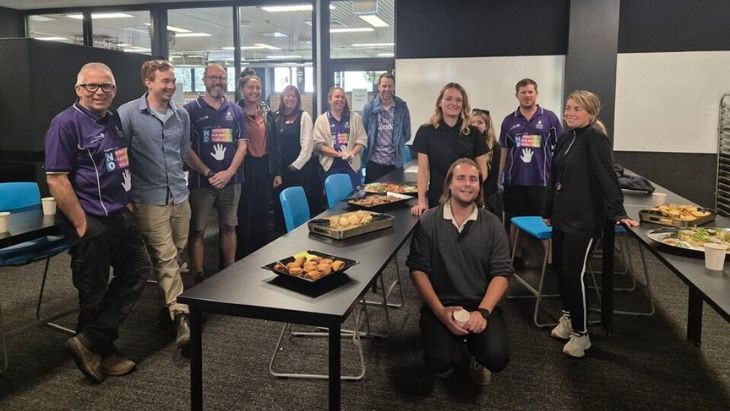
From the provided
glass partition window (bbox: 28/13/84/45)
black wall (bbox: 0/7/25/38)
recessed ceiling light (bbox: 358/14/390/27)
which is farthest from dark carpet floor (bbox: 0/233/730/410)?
black wall (bbox: 0/7/25/38)

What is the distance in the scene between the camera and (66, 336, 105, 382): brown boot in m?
2.44

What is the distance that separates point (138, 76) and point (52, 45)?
984 millimetres

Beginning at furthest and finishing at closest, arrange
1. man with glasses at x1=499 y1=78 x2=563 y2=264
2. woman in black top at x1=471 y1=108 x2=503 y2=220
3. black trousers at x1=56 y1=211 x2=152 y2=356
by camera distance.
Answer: man with glasses at x1=499 y1=78 x2=563 y2=264 < woman in black top at x1=471 y1=108 x2=503 y2=220 < black trousers at x1=56 y1=211 x2=152 y2=356

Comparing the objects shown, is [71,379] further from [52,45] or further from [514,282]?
[52,45]

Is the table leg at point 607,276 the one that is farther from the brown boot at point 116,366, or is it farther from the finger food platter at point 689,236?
the brown boot at point 116,366

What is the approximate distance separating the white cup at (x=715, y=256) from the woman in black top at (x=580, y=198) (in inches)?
26.8

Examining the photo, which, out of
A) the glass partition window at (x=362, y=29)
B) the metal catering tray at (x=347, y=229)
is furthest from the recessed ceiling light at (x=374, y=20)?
the metal catering tray at (x=347, y=229)

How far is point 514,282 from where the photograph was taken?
13.4ft

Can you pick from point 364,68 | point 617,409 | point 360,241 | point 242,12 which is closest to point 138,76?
point 242,12

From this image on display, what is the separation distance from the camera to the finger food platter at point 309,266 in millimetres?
1816

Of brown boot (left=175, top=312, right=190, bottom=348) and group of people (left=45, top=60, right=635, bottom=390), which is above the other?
group of people (left=45, top=60, right=635, bottom=390)

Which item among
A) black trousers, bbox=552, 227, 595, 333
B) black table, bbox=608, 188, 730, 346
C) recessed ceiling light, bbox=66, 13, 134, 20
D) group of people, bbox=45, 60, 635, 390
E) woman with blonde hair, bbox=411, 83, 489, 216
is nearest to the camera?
black table, bbox=608, 188, 730, 346

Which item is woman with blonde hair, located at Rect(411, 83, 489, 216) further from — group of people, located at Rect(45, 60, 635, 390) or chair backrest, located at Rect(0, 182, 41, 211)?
chair backrest, located at Rect(0, 182, 41, 211)

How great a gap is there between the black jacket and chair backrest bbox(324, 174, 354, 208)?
138 centimetres
